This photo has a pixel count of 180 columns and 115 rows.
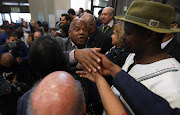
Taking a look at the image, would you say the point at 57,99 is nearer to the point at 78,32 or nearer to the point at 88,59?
the point at 88,59

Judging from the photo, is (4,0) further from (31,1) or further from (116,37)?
(116,37)

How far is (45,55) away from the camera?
0.80 m

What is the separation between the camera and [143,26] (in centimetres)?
85

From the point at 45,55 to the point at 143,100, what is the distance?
0.68 meters

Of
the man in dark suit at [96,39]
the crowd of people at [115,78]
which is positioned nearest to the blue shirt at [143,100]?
the crowd of people at [115,78]

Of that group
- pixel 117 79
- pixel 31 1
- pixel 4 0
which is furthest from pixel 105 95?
pixel 4 0

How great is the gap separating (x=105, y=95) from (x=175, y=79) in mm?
462

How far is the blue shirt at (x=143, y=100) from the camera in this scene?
63 centimetres

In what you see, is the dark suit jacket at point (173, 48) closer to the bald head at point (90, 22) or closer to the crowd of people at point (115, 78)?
the crowd of people at point (115, 78)

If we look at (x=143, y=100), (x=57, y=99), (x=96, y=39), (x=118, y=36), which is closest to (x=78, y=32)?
(x=118, y=36)

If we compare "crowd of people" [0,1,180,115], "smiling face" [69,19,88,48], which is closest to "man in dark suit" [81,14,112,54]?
"smiling face" [69,19,88,48]

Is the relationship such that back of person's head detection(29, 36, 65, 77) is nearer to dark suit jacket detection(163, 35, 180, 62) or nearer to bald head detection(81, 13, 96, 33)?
dark suit jacket detection(163, 35, 180, 62)

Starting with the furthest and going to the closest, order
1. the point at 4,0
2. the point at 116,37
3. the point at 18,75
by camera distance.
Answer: the point at 4,0 < the point at 18,75 < the point at 116,37

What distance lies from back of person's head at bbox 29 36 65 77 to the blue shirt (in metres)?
0.50
